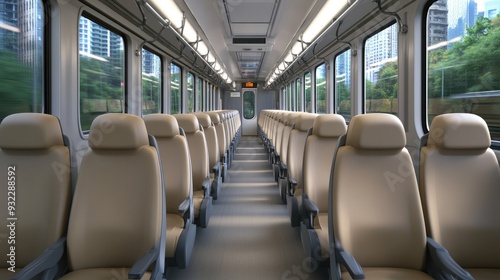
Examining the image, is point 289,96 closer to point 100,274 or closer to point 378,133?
point 378,133

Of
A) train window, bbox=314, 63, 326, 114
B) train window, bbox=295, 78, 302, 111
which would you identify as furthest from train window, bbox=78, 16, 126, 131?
train window, bbox=295, 78, 302, 111

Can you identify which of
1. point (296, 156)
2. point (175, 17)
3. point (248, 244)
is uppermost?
point (175, 17)

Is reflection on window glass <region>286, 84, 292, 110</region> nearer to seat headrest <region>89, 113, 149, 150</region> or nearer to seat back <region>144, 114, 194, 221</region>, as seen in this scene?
seat back <region>144, 114, 194, 221</region>

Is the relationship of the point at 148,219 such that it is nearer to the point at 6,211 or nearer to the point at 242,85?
the point at 6,211

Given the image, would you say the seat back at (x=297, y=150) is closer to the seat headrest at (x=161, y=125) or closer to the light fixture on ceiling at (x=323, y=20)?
the light fixture on ceiling at (x=323, y=20)

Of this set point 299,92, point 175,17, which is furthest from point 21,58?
point 299,92

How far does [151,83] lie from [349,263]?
5.02 m

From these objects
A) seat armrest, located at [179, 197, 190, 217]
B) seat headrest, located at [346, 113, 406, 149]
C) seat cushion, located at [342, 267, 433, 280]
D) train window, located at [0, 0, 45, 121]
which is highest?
train window, located at [0, 0, 45, 121]

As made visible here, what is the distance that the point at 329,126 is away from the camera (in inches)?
135

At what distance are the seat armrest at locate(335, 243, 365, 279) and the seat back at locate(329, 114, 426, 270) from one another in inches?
6.9

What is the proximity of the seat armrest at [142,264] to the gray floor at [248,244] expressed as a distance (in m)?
1.19

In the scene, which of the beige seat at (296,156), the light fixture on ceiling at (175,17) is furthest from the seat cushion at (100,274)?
the light fixture on ceiling at (175,17)

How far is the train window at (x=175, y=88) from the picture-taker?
7.70 meters

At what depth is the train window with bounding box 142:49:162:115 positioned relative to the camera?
5.68 metres
